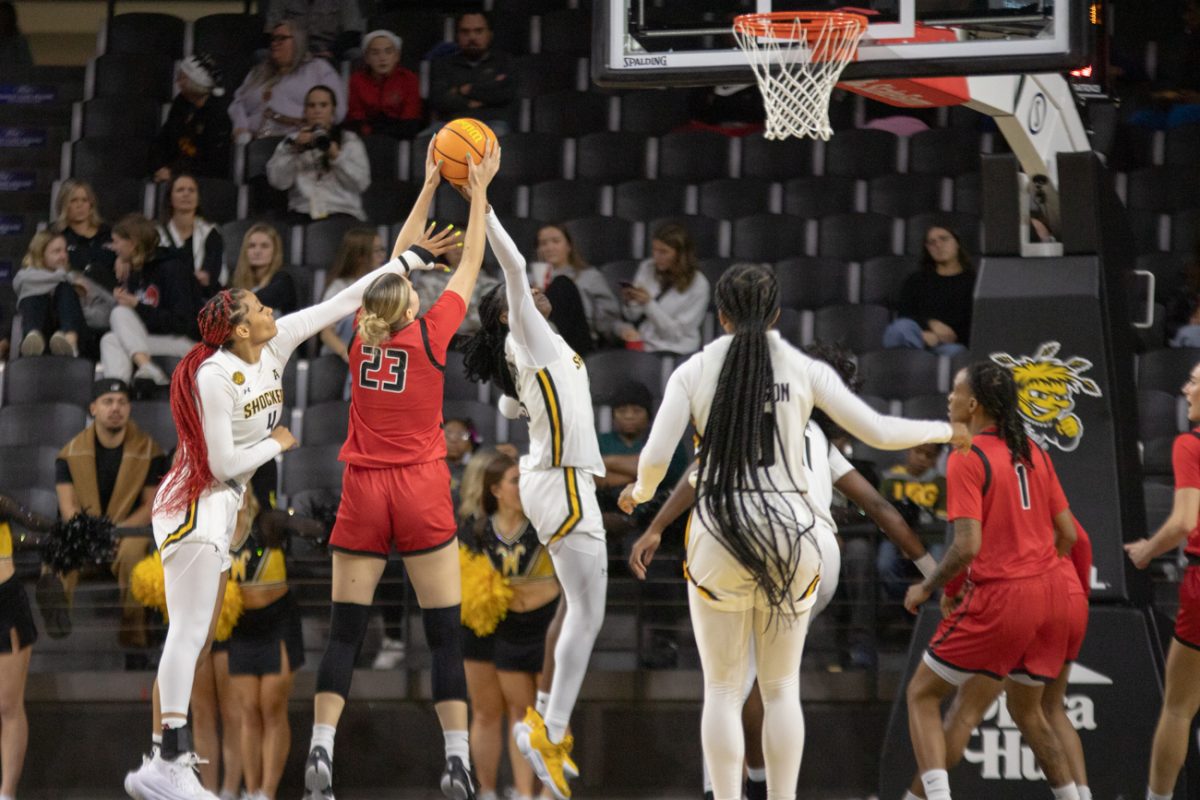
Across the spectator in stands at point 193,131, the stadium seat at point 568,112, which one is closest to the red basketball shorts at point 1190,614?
the stadium seat at point 568,112

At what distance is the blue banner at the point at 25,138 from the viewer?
40.6ft

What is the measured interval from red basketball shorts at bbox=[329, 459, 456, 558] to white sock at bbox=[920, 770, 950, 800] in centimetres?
202

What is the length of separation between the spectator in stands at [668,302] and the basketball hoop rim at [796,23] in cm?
300

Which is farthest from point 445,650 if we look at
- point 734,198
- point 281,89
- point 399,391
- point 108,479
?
point 281,89

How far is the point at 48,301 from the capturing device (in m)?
9.55

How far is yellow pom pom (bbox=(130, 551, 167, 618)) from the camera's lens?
782cm

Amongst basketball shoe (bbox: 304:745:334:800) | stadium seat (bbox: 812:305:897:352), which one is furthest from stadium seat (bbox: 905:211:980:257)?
basketball shoe (bbox: 304:745:334:800)

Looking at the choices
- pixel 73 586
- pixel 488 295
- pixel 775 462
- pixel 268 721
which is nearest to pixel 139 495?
pixel 73 586

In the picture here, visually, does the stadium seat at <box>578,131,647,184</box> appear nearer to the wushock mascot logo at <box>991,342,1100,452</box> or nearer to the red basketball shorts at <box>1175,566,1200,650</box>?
the wushock mascot logo at <box>991,342,1100,452</box>

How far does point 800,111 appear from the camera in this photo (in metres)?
6.18

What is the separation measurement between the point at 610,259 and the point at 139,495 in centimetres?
345

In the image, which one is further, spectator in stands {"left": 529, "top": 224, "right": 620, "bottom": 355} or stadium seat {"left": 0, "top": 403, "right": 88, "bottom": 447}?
spectator in stands {"left": 529, "top": 224, "right": 620, "bottom": 355}

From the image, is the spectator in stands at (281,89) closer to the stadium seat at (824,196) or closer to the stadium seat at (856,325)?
the stadium seat at (824,196)

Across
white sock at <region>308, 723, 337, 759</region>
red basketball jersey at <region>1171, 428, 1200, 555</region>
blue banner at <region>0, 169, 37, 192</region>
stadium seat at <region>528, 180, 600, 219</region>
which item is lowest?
white sock at <region>308, 723, 337, 759</region>
